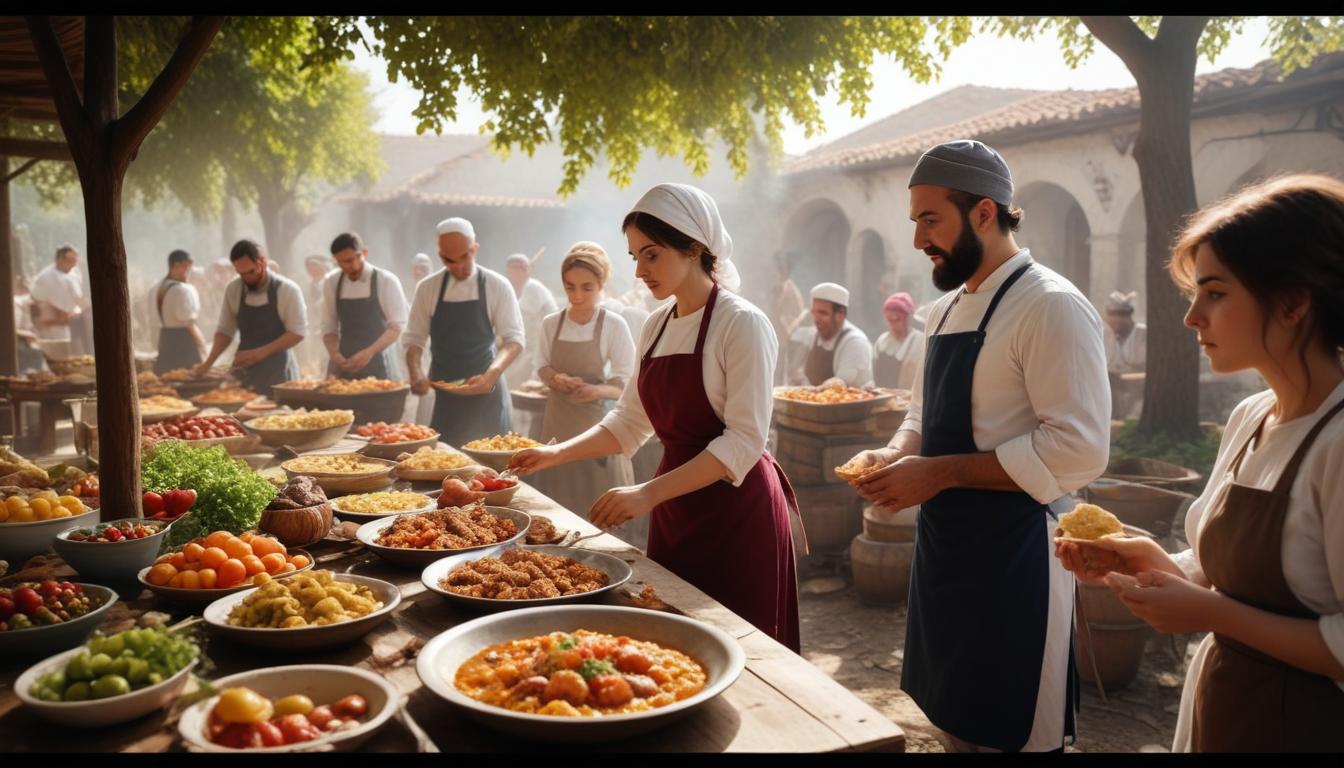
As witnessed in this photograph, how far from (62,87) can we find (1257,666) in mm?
3854

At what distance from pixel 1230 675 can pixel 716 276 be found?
2.08m

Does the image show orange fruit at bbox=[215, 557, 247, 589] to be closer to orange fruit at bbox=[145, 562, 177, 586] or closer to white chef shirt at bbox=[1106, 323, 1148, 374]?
orange fruit at bbox=[145, 562, 177, 586]

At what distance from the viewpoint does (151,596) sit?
9.09ft

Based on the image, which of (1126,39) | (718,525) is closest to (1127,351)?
(1126,39)

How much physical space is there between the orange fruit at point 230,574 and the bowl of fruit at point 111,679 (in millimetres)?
593

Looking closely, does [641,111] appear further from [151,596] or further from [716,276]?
[151,596]

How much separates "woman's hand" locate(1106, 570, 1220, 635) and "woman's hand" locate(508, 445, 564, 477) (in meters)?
2.13

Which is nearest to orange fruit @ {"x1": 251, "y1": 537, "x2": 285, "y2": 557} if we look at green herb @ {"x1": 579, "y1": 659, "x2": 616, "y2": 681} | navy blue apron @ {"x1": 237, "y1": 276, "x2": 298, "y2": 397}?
green herb @ {"x1": 579, "y1": 659, "x2": 616, "y2": 681}

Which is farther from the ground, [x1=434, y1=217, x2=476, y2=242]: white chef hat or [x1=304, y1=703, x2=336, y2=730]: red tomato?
[x1=434, y1=217, x2=476, y2=242]: white chef hat

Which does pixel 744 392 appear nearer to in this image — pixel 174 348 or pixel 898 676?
pixel 898 676

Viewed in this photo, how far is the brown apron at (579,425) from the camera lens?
6871mm

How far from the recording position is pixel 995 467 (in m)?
2.90

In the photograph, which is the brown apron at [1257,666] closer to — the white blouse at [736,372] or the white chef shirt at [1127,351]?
the white blouse at [736,372]

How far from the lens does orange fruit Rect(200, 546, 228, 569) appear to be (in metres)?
2.61
